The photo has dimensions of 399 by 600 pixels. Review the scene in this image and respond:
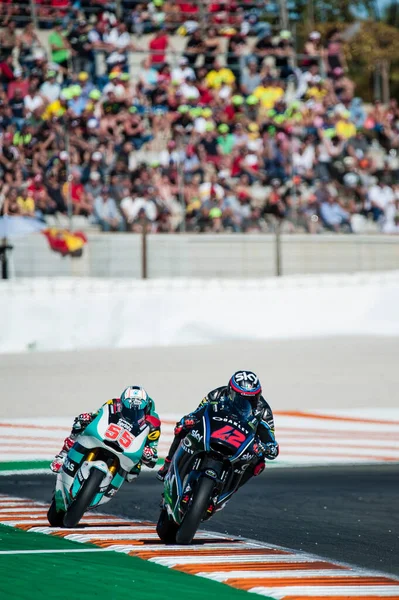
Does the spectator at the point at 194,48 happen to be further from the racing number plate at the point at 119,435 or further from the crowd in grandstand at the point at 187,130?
the racing number plate at the point at 119,435

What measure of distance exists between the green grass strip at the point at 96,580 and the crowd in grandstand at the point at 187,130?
11.5 meters

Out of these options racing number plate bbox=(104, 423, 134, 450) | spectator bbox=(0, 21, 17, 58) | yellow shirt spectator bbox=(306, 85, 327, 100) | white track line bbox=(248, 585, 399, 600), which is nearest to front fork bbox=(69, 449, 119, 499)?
racing number plate bbox=(104, 423, 134, 450)

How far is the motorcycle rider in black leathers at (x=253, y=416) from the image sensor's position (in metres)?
7.28

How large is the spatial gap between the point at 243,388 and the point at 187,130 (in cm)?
1386

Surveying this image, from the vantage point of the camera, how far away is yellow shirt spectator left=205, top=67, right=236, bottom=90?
2223 centimetres

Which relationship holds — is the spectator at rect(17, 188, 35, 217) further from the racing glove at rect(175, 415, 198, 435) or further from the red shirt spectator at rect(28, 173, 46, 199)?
the racing glove at rect(175, 415, 198, 435)

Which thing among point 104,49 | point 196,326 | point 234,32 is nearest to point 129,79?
point 104,49

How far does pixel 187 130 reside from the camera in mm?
20625

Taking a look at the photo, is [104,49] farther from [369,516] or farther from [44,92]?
[369,516]

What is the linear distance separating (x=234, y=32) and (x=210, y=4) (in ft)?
3.97

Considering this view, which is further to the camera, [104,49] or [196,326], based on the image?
[104,49]

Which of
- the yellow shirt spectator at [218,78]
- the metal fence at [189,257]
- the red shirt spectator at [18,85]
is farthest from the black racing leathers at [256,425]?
the yellow shirt spectator at [218,78]

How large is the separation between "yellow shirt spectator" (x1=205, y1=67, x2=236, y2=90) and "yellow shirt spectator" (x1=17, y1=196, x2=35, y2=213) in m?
5.79

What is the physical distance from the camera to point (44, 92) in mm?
20297
